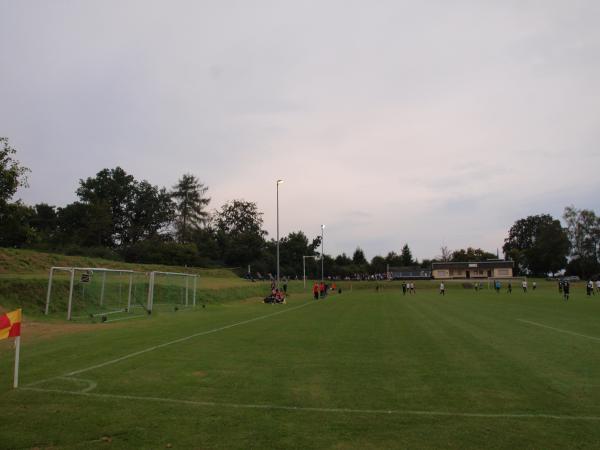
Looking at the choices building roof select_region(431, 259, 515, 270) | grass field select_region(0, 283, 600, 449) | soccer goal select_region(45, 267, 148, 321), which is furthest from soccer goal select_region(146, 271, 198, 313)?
building roof select_region(431, 259, 515, 270)

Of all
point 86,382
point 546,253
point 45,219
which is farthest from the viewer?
point 546,253

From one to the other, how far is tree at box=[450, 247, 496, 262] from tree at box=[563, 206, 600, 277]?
3420 cm

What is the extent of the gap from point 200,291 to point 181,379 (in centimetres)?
3349

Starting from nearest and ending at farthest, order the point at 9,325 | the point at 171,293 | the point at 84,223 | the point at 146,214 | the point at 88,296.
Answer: the point at 9,325
the point at 88,296
the point at 171,293
the point at 84,223
the point at 146,214

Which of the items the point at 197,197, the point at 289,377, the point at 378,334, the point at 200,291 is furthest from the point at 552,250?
the point at 289,377

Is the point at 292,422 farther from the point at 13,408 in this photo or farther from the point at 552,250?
the point at 552,250

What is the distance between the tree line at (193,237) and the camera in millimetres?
84062

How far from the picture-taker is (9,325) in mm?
7828

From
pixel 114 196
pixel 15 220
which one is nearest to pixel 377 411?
pixel 15 220

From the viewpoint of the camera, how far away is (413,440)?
17.9 feet

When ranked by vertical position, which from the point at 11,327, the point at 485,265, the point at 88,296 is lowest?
the point at 11,327

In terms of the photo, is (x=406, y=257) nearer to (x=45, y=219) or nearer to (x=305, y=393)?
(x=45, y=219)

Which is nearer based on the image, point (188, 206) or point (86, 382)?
point (86, 382)

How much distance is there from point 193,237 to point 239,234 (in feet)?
35.6
